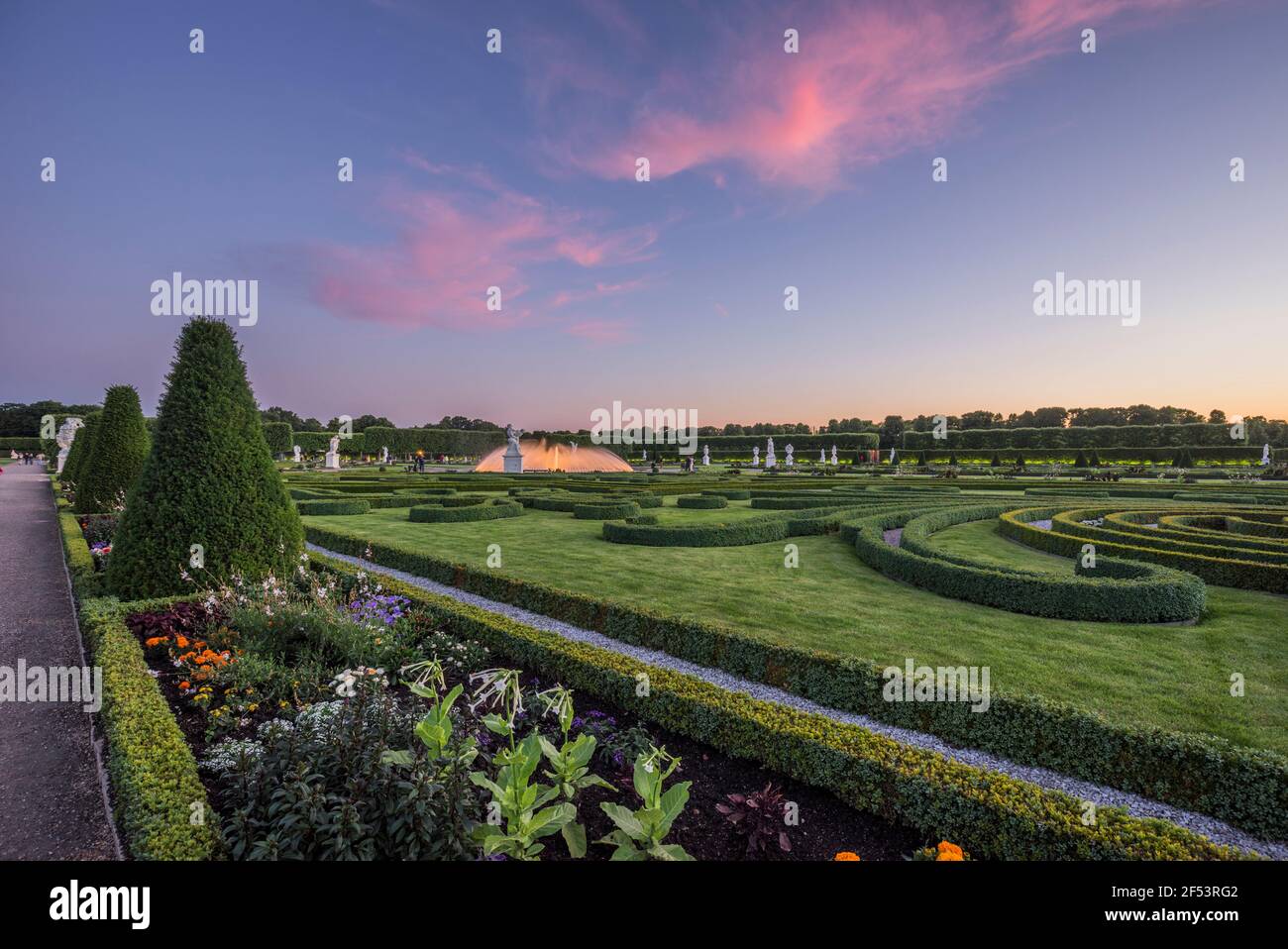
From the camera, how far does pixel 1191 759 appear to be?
12.1 ft

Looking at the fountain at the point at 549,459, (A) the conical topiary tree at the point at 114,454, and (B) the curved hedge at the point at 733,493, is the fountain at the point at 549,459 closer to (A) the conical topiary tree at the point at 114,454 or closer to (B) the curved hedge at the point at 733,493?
(B) the curved hedge at the point at 733,493

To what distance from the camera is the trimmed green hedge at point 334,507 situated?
699 inches

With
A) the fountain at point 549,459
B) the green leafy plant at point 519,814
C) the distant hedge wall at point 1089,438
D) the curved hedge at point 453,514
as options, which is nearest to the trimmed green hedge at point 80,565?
the curved hedge at point 453,514

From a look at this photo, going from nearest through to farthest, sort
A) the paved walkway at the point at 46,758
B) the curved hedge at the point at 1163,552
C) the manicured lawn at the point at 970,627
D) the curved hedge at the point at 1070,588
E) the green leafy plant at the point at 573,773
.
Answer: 1. the green leafy plant at the point at 573,773
2. the paved walkway at the point at 46,758
3. the manicured lawn at the point at 970,627
4. the curved hedge at the point at 1070,588
5. the curved hedge at the point at 1163,552

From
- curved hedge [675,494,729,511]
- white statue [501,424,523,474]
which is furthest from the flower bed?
white statue [501,424,523,474]

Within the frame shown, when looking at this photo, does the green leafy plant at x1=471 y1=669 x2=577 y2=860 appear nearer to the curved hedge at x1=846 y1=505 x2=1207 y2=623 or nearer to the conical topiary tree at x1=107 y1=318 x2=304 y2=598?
the conical topiary tree at x1=107 y1=318 x2=304 y2=598

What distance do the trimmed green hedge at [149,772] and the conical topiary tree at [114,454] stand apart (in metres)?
14.3

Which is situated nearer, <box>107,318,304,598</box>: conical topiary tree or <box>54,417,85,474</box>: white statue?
<box>107,318,304,598</box>: conical topiary tree

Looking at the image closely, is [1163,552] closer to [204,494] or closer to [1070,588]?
[1070,588]

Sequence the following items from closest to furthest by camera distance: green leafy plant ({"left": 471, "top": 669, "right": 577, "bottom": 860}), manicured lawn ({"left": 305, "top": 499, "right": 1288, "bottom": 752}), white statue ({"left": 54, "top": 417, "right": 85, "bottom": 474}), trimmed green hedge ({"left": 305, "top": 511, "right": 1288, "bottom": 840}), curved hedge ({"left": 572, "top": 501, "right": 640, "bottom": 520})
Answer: green leafy plant ({"left": 471, "top": 669, "right": 577, "bottom": 860}) < trimmed green hedge ({"left": 305, "top": 511, "right": 1288, "bottom": 840}) < manicured lawn ({"left": 305, "top": 499, "right": 1288, "bottom": 752}) < curved hedge ({"left": 572, "top": 501, "right": 640, "bottom": 520}) < white statue ({"left": 54, "top": 417, "right": 85, "bottom": 474})

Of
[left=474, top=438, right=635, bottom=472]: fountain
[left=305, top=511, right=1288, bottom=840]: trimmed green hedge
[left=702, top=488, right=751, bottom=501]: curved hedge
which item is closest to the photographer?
[left=305, top=511, right=1288, bottom=840]: trimmed green hedge

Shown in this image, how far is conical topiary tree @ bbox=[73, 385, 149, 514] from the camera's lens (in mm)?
15914

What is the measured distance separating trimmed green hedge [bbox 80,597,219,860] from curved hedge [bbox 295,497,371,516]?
13194 millimetres
